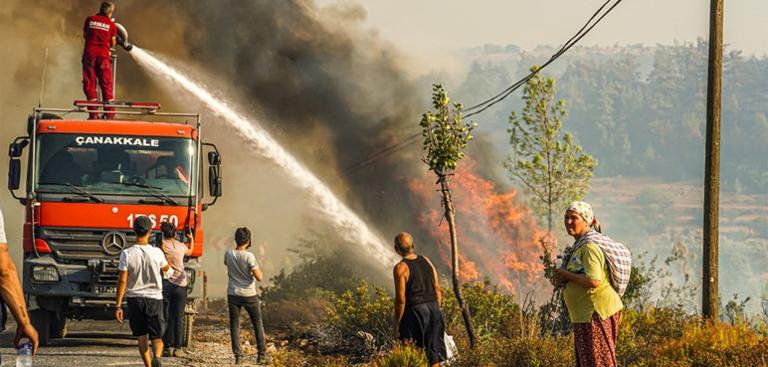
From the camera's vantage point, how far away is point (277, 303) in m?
24.4

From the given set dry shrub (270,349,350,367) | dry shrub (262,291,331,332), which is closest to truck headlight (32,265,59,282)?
dry shrub (270,349,350,367)

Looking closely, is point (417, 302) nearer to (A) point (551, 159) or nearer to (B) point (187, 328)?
(B) point (187, 328)

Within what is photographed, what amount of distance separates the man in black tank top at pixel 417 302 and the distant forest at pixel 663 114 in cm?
12509

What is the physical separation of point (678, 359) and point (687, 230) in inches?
4679

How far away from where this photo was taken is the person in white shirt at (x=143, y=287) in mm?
12812

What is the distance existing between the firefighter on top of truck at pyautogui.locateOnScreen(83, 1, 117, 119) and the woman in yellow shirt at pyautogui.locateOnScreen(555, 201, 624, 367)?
10567 millimetres

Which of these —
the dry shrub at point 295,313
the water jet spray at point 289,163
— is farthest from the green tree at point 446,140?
the water jet spray at point 289,163

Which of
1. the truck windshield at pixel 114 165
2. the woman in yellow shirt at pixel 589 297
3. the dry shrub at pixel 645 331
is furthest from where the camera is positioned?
the truck windshield at pixel 114 165

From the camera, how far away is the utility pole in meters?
15.8

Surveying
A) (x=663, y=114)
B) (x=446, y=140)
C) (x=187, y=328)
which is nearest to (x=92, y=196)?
(x=187, y=328)

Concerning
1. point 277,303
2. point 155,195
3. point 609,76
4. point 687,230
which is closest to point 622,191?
point 687,230

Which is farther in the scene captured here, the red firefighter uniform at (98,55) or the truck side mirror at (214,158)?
the red firefighter uniform at (98,55)

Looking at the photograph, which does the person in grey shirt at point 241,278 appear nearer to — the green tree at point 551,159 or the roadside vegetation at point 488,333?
the roadside vegetation at point 488,333

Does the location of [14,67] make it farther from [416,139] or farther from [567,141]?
[567,141]
